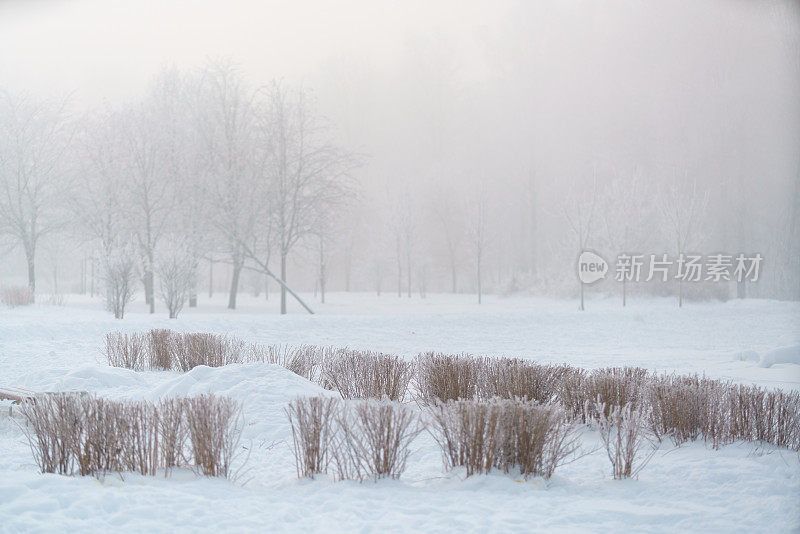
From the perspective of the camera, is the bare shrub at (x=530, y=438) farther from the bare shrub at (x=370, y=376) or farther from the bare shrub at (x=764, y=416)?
the bare shrub at (x=370, y=376)

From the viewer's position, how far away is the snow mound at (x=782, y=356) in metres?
9.70

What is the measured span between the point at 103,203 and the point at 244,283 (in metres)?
14.3

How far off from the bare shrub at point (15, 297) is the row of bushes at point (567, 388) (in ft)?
30.8

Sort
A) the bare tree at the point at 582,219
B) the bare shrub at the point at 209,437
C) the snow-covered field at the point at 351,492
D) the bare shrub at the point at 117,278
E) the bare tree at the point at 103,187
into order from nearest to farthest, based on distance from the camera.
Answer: the snow-covered field at the point at 351,492, the bare shrub at the point at 209,437, the bare shrub at the point at 117,278, the bare tree at the point at 103,187, the bare tree at the point at 582,219

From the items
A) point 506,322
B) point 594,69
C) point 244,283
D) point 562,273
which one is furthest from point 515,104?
point 506,322

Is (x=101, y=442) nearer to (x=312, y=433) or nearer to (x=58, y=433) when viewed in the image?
(x=58, y=433)

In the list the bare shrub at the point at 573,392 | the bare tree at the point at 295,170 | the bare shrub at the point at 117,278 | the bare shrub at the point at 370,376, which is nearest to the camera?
the bare shrub at the point at 573,392

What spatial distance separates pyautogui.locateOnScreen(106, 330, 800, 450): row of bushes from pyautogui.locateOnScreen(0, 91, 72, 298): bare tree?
14.5 metres

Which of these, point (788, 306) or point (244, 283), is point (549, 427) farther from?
point (244, 283)

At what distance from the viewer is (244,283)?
3319cm

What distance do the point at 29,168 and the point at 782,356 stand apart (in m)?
21.1

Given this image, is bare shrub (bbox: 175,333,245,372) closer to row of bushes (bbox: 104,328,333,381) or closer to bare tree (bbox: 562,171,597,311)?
row of bushes (bbox: 104,328,333,381)

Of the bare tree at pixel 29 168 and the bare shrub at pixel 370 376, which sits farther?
the bare tree at pixel 29 168

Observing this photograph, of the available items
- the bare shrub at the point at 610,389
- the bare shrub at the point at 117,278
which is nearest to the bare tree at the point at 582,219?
the bare shrub at the point at 117,278
